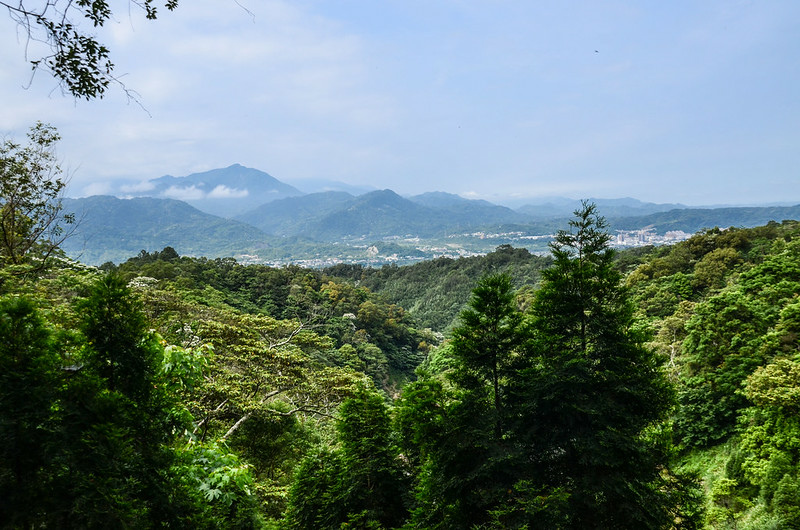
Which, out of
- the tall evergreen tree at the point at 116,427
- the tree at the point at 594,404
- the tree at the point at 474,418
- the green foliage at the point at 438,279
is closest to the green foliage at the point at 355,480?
the tree at the point at 474,418

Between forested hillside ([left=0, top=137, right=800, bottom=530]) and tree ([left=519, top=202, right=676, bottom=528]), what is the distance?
0.10ft

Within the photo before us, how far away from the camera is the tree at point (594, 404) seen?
17.4 feet

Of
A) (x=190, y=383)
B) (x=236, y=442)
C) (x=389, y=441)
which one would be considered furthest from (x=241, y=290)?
(x=190, y=383)

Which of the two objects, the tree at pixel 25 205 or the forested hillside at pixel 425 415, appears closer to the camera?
the forested hillside at pixel 425 415

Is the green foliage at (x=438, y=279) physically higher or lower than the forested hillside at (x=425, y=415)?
lower

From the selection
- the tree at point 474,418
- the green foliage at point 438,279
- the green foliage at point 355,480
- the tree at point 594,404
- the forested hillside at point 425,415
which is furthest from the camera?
the green foliage at point 438,279

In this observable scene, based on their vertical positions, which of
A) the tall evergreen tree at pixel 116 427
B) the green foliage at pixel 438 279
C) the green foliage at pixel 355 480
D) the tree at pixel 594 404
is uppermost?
the tall evergreen tree at pixel 116 427

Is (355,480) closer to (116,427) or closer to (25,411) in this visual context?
(116,427)

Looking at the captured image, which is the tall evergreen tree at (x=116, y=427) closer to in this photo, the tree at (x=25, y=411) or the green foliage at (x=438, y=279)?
the tree at (x=25, y=411)

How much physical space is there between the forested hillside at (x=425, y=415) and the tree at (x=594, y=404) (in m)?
0.03

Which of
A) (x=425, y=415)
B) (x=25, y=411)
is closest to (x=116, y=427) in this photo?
(x=25, y=411)

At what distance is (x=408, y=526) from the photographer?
18.8 ft

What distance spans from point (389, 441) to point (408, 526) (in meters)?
1.38

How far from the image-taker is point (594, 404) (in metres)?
5.59
